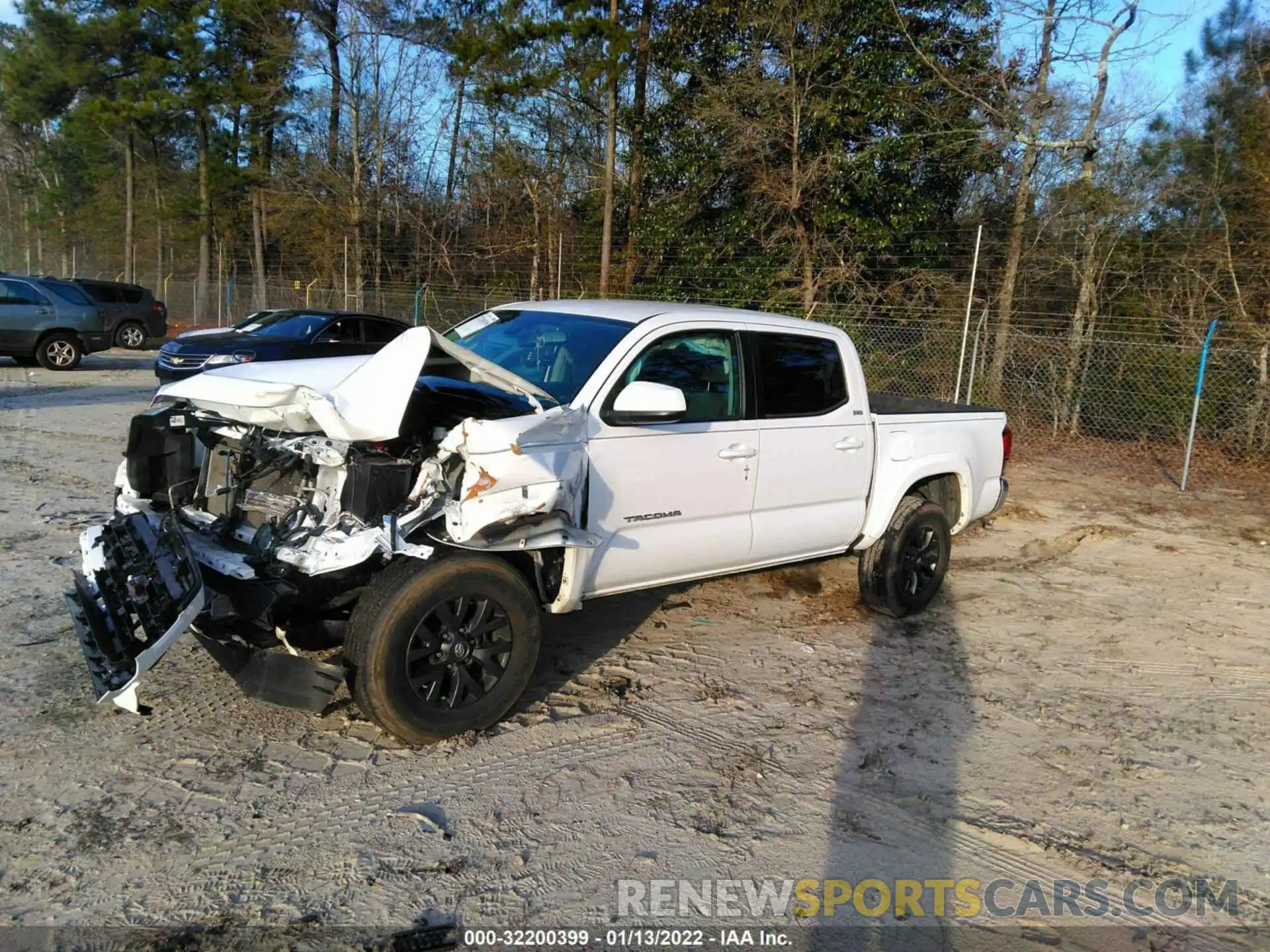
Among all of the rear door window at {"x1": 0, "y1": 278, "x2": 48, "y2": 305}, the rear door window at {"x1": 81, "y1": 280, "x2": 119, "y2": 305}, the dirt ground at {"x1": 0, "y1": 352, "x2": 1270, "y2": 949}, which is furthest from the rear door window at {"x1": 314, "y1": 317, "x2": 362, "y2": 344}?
the rear door window at {"x1": 81, "y1": 280, "x2": 119, "y2": 305}

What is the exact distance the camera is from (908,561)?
568 cm

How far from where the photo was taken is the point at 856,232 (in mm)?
15523

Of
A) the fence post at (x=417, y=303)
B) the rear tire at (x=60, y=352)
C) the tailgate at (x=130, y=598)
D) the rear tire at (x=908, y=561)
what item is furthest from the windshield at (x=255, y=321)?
the rear tire at (x=908, y=561)

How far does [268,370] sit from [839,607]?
377cm

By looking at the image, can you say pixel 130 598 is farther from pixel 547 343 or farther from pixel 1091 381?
pixel 1091 381

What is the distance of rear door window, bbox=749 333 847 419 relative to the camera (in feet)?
16.0

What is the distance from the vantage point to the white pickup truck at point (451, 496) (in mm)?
3480

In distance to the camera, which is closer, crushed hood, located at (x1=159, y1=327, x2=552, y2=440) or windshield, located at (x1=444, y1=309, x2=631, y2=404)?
crushed hood, located at (x1=159, y1=327, x2=552, y2=440)

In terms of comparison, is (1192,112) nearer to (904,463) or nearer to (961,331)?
(961,331)

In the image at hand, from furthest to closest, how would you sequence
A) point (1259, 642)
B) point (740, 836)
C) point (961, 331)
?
point (961, 331) < point (1259, 642) < point (740, 836)

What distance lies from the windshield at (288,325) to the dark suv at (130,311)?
243 inches

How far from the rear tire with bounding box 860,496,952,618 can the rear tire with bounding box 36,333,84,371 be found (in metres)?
15.9

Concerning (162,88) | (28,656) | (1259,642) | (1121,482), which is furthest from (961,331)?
(162,88)

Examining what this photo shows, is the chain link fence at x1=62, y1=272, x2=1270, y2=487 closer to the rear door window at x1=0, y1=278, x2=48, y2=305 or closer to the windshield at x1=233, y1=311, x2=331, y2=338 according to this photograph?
the windshield at x1=233, y1=311, x2=331, y2=338
